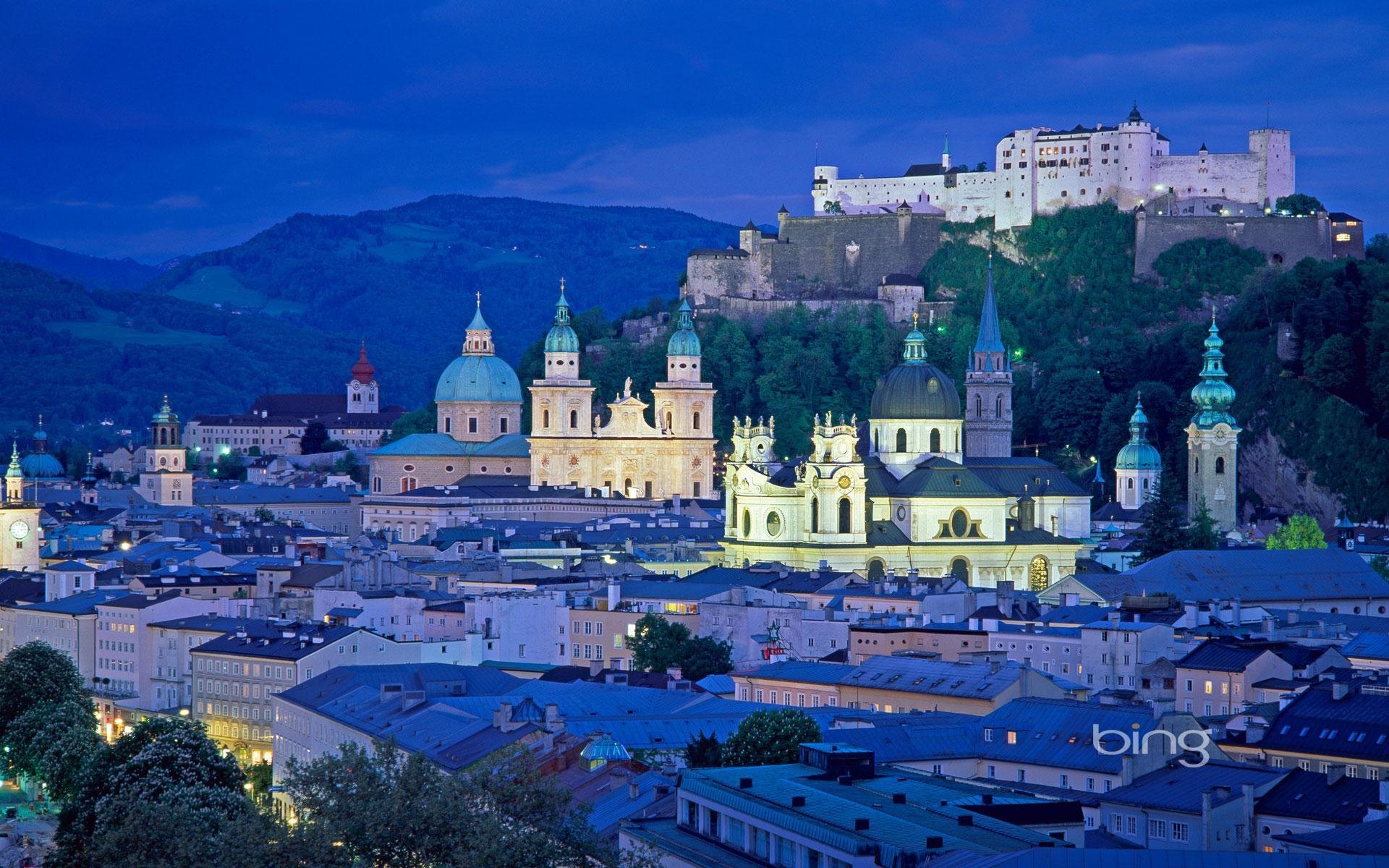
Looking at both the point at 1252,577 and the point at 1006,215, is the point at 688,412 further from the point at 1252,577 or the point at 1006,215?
the point at 1252,577

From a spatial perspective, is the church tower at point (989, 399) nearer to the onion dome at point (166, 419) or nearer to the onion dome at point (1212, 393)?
the onion dome at point (1212, 393)

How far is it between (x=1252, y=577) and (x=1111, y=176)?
181ft

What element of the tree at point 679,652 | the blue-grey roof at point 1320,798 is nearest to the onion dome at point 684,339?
the tree at point 679,652

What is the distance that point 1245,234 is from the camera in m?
134

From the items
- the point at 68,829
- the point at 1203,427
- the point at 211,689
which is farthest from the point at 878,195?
the point at 68,829

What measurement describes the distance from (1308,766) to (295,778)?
15612 mm

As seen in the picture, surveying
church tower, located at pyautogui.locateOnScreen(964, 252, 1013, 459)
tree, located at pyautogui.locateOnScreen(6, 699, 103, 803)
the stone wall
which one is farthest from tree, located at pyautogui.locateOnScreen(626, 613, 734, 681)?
the stone wall

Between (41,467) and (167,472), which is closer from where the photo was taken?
(167,472)

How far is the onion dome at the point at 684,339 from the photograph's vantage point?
5069 inches

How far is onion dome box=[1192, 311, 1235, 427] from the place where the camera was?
10794 cm

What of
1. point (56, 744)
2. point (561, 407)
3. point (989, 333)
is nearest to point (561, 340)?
point (561, 407)

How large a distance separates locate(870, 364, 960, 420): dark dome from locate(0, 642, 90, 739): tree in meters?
35.8

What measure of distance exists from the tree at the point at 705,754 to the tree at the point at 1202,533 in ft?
161

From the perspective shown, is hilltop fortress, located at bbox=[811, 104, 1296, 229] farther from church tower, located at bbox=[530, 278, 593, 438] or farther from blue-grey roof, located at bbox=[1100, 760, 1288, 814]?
blue-grey roof, located at bbox=[1100, 760, 1288, 814]
